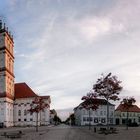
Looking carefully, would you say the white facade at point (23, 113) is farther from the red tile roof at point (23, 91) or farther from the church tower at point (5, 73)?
the church tower at point (5, 73)

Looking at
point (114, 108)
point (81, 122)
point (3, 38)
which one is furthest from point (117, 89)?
point (114, 108)

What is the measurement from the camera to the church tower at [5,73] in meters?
105

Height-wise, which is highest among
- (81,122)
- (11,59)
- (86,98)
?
(11,59)

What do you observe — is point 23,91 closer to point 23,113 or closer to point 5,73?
point 23,113

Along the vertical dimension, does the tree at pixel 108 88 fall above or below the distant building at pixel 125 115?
above

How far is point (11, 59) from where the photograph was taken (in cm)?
11350

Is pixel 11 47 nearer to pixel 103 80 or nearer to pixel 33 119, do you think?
pixel 33 119

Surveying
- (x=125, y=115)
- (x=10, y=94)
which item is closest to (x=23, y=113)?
(x=10, y=94)

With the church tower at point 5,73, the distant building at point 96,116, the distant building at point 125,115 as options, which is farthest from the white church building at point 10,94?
the distant building at point 125,115

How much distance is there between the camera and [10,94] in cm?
11506

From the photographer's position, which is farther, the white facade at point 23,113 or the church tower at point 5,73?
the white facade at point 23,113

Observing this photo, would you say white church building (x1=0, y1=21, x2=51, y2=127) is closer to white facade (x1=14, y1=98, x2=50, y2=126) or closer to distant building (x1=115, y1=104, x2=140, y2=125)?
white facade (x1=14, y1=98, x2=50, y2=126)

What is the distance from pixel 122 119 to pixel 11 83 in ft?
238

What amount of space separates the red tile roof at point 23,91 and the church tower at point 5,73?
11.5m
